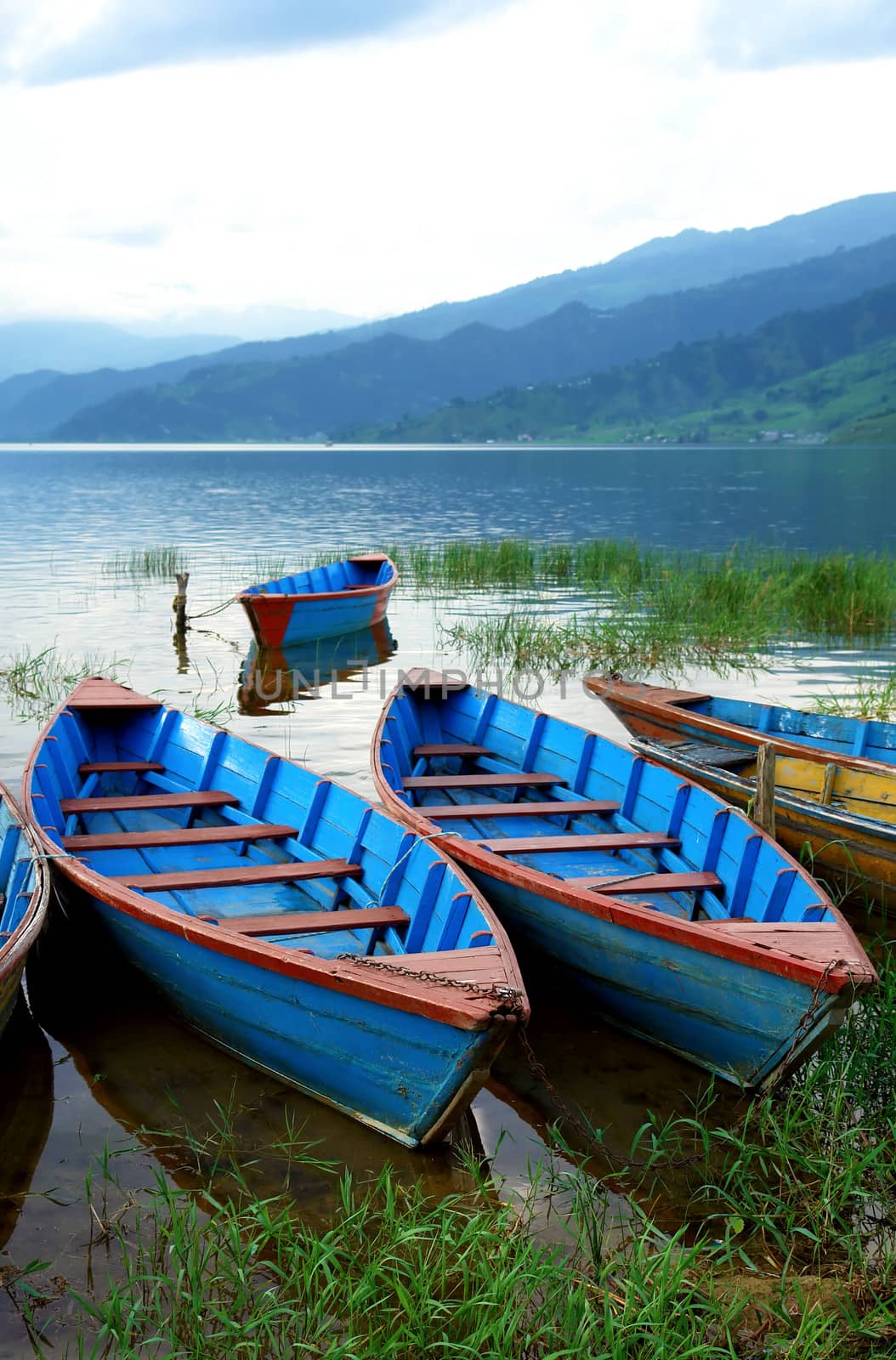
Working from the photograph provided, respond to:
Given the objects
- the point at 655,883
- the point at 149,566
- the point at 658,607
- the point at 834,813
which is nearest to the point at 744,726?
the point at 834,813

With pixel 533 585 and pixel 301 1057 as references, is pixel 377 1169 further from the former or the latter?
pixel 533 585

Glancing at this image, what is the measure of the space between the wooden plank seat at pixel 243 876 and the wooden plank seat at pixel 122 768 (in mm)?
2520

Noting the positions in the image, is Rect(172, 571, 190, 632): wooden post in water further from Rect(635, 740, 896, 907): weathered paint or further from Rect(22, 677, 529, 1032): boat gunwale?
Rect(22, 677, 529, 1032): boat gunwale

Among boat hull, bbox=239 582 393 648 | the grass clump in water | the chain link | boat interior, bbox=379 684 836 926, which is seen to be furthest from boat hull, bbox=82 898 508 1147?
the grass clump in water

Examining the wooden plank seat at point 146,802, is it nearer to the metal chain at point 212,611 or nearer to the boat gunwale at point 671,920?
the boat gunwale at point 671,920

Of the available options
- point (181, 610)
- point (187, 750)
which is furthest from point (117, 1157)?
point (181, 610)

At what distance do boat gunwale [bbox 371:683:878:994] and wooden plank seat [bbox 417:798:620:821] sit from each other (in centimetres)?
54

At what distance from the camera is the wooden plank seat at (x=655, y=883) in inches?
261

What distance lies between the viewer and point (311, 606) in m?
18.2

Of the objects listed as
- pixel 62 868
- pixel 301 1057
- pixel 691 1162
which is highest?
pixel 62 868

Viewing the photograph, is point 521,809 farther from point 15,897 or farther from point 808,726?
point 15,897

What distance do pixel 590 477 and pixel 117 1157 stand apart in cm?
8871

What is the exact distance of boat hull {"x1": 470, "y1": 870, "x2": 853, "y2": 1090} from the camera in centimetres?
517

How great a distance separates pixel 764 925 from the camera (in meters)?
5.52
